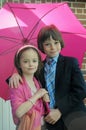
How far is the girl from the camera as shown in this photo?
3.18m

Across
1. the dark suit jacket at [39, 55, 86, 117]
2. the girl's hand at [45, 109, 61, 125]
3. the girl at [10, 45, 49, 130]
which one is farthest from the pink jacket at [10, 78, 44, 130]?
the dark suit jacket at [39, 55, 86, 117]

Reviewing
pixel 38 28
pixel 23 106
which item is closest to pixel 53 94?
pixel 23 106

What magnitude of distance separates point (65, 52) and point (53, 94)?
547 millimetres

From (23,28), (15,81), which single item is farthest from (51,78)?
(23,28)

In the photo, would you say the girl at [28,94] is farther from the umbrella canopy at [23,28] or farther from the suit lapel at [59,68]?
the umbrella canopy at [23,28]

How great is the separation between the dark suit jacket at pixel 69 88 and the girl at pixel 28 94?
0.16m

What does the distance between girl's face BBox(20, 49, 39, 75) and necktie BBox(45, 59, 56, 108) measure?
209 mm

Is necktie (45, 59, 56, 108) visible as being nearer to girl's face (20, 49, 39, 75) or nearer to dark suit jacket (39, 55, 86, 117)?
dark suit jacket (39, 55, 86, 117)

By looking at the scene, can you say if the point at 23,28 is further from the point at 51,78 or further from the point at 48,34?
the point at 51,78

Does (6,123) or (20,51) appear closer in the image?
(20,51)

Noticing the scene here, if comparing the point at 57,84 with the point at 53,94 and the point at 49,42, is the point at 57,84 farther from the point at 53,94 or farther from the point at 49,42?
the point at 49,42

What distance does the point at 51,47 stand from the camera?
3.43 meters

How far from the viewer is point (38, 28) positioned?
145 inches

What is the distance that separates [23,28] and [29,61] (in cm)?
48
